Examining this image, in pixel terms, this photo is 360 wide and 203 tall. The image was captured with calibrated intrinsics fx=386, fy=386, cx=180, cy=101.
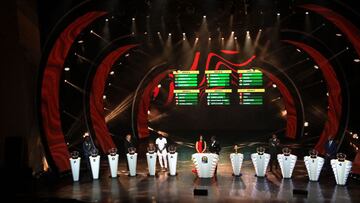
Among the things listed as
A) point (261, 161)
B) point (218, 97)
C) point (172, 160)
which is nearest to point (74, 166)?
point (172, 160)

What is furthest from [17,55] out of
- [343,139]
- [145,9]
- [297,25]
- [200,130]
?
[200,130]

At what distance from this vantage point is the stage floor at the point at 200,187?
32.0 ft

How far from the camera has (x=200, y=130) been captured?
85.4 feet

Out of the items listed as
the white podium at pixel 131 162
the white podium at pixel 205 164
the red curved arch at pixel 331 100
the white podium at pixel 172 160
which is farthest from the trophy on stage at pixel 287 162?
the white podium at pixel 131 162

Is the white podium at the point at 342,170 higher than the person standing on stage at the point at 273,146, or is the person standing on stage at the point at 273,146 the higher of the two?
the person standing on stage at the point at 273,146

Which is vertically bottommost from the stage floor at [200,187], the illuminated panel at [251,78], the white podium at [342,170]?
the stage floor at [200,187]

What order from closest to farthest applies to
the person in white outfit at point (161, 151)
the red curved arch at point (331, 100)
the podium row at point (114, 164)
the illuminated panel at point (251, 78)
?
1. the podium row at point (114, 164)
2. the person in white outfit at point (161, 151)
3. the red curved arch at point (331, 100)
4. the illuminated panel at point (251, 78)

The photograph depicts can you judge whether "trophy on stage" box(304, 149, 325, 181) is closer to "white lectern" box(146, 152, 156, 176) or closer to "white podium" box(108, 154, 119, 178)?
"white lectern" box(146, 152, 156, 176)

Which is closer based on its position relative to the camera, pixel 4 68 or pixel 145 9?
pixel 4 68

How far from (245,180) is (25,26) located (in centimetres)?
794

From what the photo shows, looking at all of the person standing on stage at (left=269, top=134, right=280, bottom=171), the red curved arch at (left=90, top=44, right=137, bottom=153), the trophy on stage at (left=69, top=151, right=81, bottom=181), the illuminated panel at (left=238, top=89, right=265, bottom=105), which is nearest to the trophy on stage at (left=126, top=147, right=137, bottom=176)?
the trophy on stage at (left=69, top=151, right=81, bottom=181)

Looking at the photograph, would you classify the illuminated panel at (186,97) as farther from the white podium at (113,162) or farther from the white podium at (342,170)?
the white podium at (342,170)

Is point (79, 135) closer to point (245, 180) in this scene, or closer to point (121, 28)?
point (121, 28)

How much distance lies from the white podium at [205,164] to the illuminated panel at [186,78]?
12.9 metres
